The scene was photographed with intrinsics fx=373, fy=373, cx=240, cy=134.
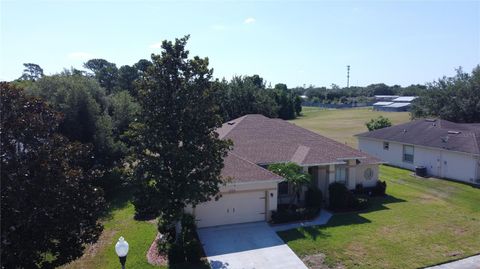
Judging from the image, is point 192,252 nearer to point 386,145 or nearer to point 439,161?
point 439,161

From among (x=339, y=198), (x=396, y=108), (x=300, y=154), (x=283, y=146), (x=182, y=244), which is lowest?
(x=182, y=244)

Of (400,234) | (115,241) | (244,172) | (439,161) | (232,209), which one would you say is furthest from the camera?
(439,161)

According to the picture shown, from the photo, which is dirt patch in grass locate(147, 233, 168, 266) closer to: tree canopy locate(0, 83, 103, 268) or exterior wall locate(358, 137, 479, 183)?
tree canopy locate(0, 83, 103, 268)

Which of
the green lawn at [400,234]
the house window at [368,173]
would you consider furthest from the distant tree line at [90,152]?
the house window at [368,173]

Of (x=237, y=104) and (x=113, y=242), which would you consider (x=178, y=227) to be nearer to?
(x=113, y=242)

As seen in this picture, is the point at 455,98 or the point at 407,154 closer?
the point at 407,154

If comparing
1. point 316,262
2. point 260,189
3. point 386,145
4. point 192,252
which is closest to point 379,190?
point 260,189

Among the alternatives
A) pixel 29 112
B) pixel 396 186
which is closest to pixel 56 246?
pixel 29 112
